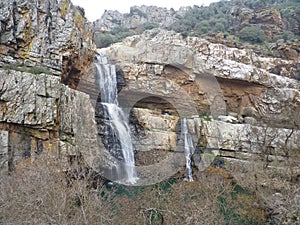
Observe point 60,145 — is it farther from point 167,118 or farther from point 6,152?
point 167,118

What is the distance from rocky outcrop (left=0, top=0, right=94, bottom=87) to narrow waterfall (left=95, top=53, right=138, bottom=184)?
2.46 metres

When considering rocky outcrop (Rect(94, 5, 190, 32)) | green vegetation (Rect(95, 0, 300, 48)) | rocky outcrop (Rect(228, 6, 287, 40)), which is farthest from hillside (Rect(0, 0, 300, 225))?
rocky outcrop (Rect(94, 5, 190, 32))

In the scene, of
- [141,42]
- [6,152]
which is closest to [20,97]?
[6,152]

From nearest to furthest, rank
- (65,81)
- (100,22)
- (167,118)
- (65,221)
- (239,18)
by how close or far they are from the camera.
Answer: (65,221)
(65,81)
(167,118)
(239,18)
(100,22)

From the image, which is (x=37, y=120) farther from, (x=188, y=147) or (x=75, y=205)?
(x=188, y=147)

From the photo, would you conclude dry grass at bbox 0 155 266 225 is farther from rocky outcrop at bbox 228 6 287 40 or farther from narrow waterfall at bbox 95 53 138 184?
rocky outcrop at bbox 228 6 287 40

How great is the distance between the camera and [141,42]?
85.9 feet

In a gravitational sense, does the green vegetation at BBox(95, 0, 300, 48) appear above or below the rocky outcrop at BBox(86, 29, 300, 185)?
above

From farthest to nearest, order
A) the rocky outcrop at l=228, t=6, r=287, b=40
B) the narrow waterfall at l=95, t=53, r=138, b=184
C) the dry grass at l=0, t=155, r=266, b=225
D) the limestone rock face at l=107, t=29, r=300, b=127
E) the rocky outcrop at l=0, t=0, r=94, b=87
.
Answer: the rocky outcrop at l=228, t=6, r=287, b=40, the limestone rock face at l=107, t=29, r=300, b=127, the narrow waterfall at l=95, t=53, r=138, b=184, the rocky outcrop at l=0, t=0, r=94, b=87, the dry grass at l=0, t=155, r=266, b=225

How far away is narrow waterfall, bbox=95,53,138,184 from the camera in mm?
20234

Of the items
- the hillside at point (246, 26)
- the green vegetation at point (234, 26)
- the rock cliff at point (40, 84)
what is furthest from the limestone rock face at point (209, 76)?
the green vegetation at point (234, 26)

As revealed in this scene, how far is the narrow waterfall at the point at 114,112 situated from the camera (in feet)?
66.4

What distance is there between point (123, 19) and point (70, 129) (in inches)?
1879

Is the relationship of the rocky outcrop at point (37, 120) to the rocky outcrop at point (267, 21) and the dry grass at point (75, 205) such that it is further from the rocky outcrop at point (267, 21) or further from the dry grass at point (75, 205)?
the rocky outcrop at point (267, 21)
